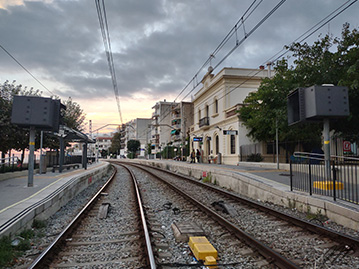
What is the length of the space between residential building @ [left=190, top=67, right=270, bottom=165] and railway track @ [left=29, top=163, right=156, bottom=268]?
1958 cm

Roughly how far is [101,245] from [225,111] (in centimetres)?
2677

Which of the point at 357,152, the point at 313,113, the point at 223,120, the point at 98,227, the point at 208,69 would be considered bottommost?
the point at 98,227

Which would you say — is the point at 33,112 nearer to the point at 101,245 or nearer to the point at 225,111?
the point at 101,245

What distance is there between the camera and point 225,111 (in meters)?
30.8

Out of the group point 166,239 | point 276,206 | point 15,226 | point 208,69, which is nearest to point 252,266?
point 166,239

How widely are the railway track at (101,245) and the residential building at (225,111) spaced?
64.2 feet

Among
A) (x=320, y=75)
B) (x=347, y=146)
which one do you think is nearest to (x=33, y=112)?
(x=320, y=75)

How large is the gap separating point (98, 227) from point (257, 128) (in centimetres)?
2026

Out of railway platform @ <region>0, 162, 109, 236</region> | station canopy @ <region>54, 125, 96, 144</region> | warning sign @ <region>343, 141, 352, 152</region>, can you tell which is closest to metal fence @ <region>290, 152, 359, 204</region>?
warning sign @ <region>343, 141, 352, 152</region>

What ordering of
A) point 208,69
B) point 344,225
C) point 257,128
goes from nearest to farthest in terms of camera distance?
point 344,225 → point 257,128 → point 208,69

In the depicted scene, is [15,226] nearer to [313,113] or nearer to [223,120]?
[313,113]

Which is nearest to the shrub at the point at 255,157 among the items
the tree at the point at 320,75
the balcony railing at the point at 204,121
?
the tree at the point at 320,75

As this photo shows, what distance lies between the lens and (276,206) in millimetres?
8977

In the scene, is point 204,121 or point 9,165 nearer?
point 9,165
